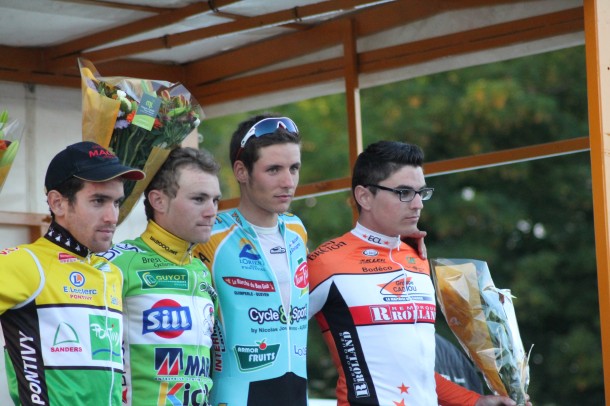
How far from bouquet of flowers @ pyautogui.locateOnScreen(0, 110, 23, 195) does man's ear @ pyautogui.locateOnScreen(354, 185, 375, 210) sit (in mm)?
1626

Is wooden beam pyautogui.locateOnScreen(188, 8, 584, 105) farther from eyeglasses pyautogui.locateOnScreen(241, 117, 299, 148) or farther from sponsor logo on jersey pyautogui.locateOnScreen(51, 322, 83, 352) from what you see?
sponsor logo on jersey pyautogui.locateOnScreen(51, 322, 83, 352)

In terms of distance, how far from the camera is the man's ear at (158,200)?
4.89 m

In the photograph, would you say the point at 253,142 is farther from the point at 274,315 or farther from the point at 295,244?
the point at 274,315

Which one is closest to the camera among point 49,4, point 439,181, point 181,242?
point 181,242

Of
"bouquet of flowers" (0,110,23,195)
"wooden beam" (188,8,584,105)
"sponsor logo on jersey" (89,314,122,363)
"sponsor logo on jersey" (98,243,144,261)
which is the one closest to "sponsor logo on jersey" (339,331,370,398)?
"sponsor logo on jersey" (98,243,144,261)

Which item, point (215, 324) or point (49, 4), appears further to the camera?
point (49, 4)

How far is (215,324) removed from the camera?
16.4 feet

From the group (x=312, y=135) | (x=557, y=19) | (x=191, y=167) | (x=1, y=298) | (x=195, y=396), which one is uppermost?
→ (x=312, y=135)

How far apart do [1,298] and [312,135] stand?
1740cm

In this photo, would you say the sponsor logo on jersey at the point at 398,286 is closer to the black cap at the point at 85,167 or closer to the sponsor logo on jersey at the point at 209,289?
the sponsor logo on jersey at the point at 209,289

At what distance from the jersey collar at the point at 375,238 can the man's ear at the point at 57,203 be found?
158cm

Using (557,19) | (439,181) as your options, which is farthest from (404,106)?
(557,19)

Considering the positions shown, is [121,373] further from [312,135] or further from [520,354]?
[312,135]

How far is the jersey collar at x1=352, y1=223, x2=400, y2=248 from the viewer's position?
17.9 feet
